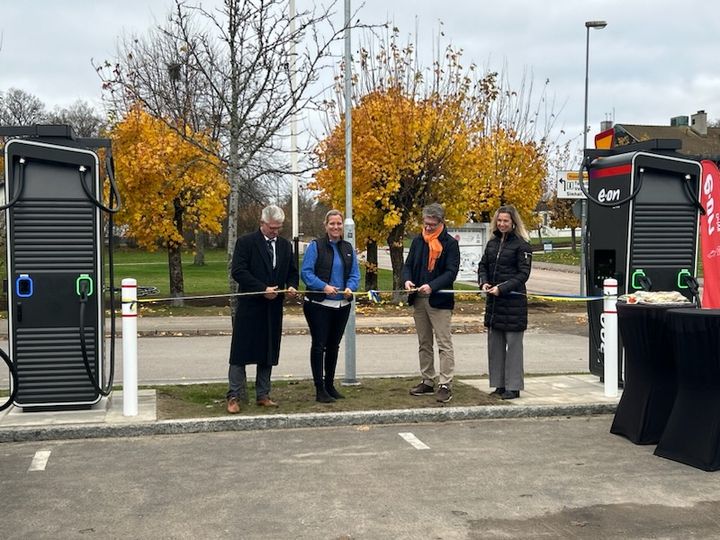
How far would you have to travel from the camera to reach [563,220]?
5219cm

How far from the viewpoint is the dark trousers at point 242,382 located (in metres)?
7.59

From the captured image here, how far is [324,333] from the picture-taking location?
310 inches

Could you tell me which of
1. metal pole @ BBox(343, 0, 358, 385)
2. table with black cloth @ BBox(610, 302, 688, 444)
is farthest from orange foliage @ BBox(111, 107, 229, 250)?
table with black cloth @ BBox(610, 302, 688, 444)

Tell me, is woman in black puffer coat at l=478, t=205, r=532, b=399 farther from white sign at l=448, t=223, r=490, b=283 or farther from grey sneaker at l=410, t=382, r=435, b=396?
white sign at l=448, t=223, r=490, b=283

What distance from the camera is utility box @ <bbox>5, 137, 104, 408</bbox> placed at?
23.3 feet

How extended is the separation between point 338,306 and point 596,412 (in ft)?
8.85

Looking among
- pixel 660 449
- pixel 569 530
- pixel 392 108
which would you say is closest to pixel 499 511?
pixel 569 530

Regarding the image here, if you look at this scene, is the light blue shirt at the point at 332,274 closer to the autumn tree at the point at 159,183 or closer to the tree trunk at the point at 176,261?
the autumn tree at the point at 159,183

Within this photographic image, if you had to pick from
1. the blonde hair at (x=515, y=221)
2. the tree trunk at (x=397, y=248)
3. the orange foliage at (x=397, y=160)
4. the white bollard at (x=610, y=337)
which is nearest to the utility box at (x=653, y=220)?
the white bollard at (x=610, y=337)

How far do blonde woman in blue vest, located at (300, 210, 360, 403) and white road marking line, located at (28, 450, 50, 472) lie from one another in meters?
2.57

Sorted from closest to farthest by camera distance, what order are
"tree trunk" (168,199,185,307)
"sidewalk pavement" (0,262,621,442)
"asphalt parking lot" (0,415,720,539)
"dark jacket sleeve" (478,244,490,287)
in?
"asphalt parking lot" (0,415,720,539)
"sidewalk pavement" (0,262,621,442)
"dark jacket sleeve" (478,244,490,287)
"tree trunk" (168,199,185,307)

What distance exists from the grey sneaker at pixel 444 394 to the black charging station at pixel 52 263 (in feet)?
10.5

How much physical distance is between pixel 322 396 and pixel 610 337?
2956 millimetres

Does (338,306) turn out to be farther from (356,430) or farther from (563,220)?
(563,220)
